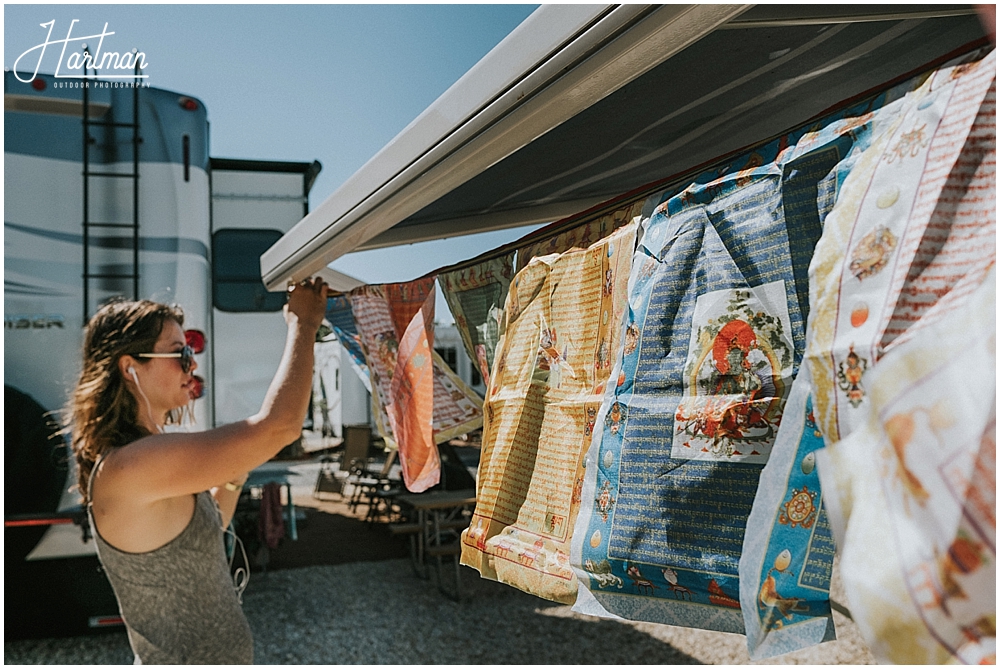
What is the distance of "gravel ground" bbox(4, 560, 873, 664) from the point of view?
167 inches

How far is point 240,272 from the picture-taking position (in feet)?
18.6

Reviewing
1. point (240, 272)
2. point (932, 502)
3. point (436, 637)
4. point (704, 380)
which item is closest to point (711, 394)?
point (704, 380)

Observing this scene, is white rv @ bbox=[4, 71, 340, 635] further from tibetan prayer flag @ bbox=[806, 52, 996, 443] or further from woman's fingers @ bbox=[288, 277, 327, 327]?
tibetan prayer flag @ bbox=[806, 52, 996, 443]

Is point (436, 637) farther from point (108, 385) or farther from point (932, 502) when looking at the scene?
point (932, 502)

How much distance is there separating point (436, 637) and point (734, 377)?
4.32m

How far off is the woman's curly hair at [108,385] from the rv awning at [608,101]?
1.54ft

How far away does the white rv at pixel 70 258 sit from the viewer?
3936 mm

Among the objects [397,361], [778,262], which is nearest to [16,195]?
[397,361]

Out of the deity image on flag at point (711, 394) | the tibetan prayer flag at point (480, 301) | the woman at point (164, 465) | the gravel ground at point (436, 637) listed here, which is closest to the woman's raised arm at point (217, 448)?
the woman at point (164, 465)

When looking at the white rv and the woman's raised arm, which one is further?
the white rv

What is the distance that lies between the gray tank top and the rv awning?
80 cm

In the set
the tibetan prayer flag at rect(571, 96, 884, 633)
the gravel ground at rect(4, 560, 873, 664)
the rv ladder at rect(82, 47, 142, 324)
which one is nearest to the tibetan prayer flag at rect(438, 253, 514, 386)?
the tibetan prayer flag at rect(571, 96, 884, 633)

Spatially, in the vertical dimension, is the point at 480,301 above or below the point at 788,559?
above

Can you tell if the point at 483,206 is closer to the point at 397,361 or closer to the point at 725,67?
the point at 397,361
